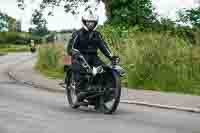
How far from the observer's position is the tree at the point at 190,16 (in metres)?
27.4

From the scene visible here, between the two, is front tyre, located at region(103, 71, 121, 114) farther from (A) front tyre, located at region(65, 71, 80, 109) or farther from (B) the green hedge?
(B) the green hedge

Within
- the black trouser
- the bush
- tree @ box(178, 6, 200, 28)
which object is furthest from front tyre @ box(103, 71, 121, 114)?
tree @ box(178, 6, 200, 28)

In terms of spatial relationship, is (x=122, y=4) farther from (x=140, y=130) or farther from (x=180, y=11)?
(x=140, y=130)

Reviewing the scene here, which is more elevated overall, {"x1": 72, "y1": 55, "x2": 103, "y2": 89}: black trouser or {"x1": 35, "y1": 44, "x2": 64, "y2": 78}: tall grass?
{"x1": 72, "y1": 55, "x2": 103, "y2": 89}: black trouser

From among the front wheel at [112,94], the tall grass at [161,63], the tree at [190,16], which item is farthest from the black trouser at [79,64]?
the tree at [190,16]

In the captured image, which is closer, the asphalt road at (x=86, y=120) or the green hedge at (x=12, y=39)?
the asphalt road at (x=86, y=120)

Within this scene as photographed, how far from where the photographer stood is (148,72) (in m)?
18.3

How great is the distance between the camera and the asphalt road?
9398mm

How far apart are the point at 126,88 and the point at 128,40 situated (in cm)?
331

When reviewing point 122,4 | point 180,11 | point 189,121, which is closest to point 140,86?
point 189,121

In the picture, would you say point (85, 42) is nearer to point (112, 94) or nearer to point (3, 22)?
point (112, 94)

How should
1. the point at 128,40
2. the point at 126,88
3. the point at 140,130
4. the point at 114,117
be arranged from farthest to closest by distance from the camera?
the point at 128,40 → the point at 126,88 → the point at 114,117 → the point at 140,130

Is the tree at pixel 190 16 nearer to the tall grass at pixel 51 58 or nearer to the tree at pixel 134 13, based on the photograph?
the tree at pixel 134 13

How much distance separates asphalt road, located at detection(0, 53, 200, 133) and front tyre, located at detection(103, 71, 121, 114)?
0.56 feet
